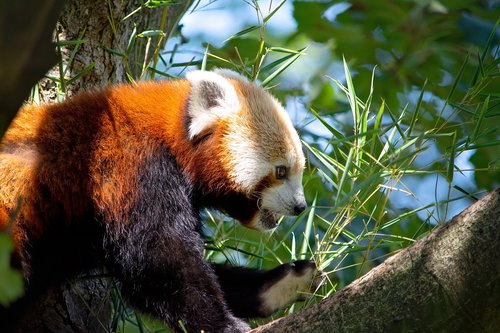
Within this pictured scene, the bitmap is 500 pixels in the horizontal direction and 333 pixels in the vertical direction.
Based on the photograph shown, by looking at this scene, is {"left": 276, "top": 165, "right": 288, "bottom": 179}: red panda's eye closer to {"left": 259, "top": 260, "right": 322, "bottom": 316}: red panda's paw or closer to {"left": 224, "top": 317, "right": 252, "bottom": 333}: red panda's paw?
{"left": 259, "top": 260, "right": 322, "bottom": 316}: red panda's paw

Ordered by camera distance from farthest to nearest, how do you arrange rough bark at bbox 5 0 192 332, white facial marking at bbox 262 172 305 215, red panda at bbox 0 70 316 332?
white facial marking at bbox 262 172 305 215 → rough bark at bbox 5 0 192 332 → red panda at bbox 0 70 316 332

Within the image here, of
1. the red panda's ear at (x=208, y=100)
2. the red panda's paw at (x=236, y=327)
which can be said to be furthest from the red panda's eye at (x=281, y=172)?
the red panda's paw at (x=236, y=327)

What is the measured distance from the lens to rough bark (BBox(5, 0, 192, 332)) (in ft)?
12.6

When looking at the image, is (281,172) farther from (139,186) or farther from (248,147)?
(139,186)

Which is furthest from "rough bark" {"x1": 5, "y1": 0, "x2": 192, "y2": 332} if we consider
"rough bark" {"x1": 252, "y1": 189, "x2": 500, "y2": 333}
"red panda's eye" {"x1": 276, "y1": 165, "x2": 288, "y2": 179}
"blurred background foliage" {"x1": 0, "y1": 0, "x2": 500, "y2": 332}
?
"rough bark" {"x1": 252, "y1": 189, "x2": 500, "y2": 333}

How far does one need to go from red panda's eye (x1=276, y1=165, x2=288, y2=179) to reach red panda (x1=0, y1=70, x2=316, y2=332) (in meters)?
0.06

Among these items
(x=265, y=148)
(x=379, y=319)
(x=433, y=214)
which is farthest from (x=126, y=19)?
(x=379, y=319)

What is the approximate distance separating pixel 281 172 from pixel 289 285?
0.66 metres

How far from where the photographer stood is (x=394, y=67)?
5.61 meters

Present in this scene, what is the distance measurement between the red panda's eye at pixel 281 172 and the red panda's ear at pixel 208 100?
1.38 feet

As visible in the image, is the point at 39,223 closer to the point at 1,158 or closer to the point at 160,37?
the point at 1,158

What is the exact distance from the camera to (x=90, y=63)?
171 inches

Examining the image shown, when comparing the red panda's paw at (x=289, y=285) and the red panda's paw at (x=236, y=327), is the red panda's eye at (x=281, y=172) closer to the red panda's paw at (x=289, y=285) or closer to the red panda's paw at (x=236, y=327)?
the red panda's paw at (x=289, y=285)

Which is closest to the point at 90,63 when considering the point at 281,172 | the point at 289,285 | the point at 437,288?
the point at 281,172
